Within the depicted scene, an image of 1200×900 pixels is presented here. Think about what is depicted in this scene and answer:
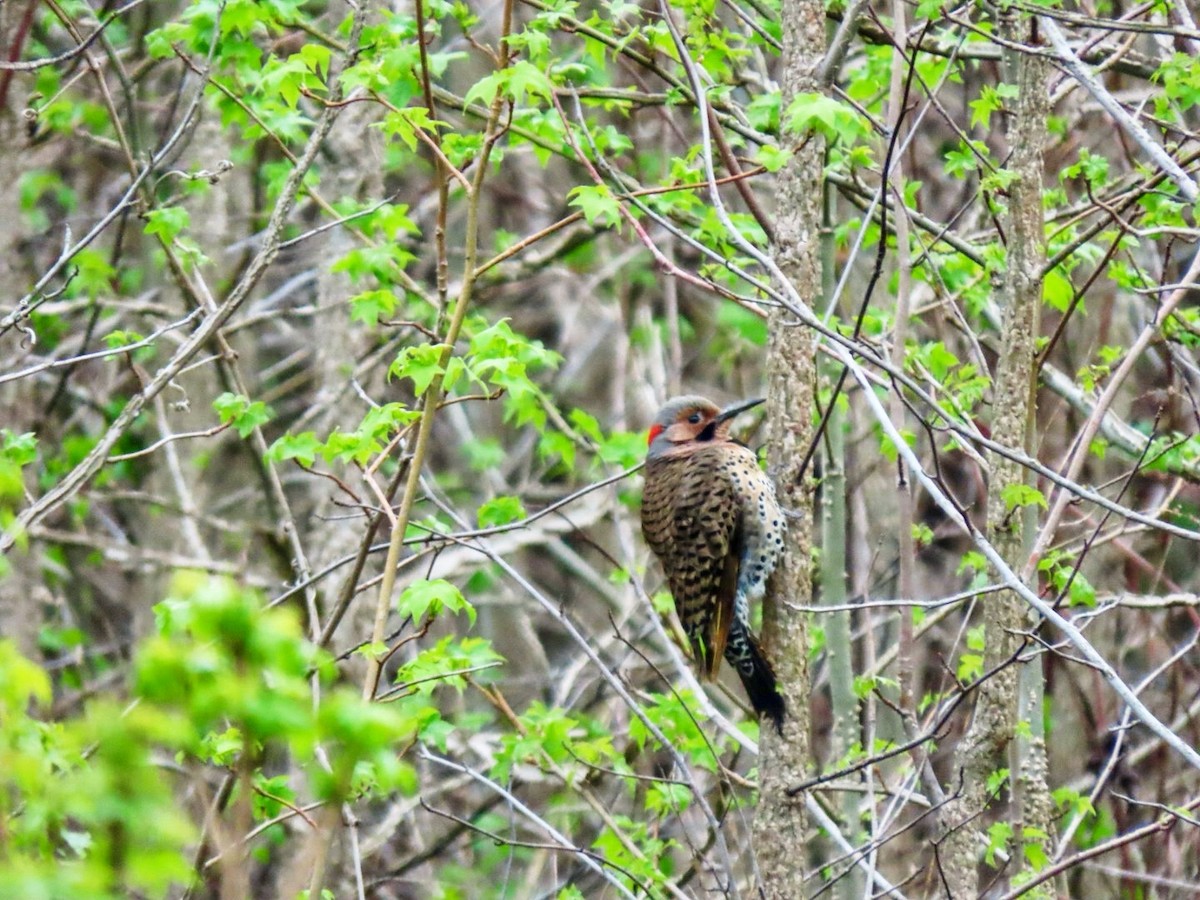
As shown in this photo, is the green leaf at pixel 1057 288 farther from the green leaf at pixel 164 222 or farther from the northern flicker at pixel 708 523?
the green leaf at pixel 164 222

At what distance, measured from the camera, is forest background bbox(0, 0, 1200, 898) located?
11.6 feet

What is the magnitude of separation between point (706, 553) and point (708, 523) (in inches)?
4.6

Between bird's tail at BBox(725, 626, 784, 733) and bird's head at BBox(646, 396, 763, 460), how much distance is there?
3.62 ft

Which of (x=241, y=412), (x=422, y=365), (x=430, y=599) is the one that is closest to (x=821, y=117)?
(x=422, y=365)

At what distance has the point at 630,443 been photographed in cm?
634

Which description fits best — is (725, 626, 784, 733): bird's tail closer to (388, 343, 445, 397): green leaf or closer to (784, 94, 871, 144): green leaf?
(388, 343, 445, 397): green leaf

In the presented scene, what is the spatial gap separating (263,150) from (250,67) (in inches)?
165

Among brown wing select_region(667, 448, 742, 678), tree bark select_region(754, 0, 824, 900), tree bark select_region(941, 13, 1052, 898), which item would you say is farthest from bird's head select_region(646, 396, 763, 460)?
tree bark select_region(941, 13, 1052, 898)

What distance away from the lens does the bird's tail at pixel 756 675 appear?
4.46m

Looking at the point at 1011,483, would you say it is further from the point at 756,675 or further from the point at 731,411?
the point at 731,411

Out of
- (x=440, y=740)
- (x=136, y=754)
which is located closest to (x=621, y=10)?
(x=440, y=740)

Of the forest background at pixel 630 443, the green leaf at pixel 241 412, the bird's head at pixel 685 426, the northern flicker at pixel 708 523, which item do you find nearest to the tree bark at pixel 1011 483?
the forest background at pixel 630 443

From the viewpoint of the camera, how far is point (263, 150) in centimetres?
965

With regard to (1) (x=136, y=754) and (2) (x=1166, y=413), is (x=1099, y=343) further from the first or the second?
(1) (x=136, y=754)
